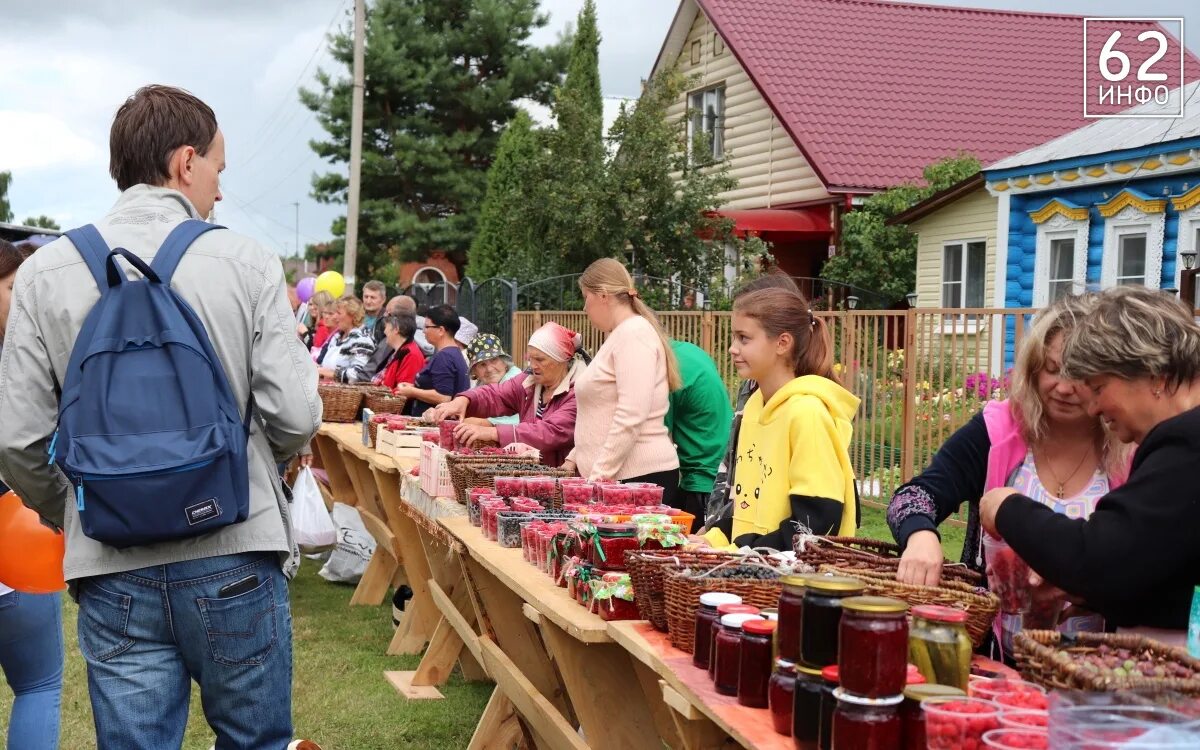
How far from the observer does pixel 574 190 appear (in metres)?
16.6

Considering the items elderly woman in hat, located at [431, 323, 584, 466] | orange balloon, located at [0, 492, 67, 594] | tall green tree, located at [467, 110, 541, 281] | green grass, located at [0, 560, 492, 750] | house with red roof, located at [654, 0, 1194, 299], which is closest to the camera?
orange balloon, located at [0, 492, 67, 594]

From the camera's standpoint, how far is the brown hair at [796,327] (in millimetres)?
3678

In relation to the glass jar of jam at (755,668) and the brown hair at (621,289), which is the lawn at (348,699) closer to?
the brown hair at (621,289)

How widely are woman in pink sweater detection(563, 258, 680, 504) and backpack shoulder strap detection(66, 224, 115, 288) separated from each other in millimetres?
2591

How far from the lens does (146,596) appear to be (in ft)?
8.46

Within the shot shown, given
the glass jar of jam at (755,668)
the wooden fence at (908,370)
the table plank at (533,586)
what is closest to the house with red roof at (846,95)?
the wooden fence at (908,370)

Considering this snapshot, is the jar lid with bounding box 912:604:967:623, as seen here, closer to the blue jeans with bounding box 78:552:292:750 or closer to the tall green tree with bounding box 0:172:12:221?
the blue jeans with bounding box 78:552:292:750

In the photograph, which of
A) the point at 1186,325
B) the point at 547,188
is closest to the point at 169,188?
the point at 1186,325

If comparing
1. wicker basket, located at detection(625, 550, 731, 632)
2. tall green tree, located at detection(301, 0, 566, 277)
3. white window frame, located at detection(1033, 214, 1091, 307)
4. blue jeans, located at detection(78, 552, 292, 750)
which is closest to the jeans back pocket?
blue jeans, located at detection(78, 552, 292, 750)

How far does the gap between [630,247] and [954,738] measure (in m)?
16.3

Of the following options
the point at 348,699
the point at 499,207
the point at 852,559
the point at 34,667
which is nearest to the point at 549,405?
the point at 348,699

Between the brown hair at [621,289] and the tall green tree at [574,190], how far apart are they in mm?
11455

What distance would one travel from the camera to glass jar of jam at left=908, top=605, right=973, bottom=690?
2.08 meters

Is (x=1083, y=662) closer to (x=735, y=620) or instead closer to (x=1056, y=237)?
(x=735, y=620)
